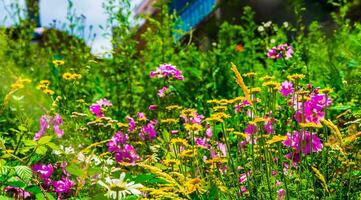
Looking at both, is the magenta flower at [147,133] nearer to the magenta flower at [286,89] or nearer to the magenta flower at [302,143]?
the magenta flower at [286,89]

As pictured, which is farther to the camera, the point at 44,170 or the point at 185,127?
the point at 44,170

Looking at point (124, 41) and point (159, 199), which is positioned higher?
point (124, 41)

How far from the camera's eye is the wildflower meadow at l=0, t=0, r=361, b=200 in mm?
1992

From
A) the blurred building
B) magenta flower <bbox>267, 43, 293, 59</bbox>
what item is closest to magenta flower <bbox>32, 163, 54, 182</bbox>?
magenta flower <bbox>267, 43, 293, 59</bbox>

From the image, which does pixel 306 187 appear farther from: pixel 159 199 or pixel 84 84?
pixel 84 84

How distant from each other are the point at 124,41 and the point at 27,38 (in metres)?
2.57

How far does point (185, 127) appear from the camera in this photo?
2154 mm

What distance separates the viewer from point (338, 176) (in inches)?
94.7

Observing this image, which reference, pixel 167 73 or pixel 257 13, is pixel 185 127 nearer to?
pixel 167 73

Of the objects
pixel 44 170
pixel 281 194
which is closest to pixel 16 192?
pixel 44 170

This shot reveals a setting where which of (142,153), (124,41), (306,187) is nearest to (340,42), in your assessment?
(124,41)

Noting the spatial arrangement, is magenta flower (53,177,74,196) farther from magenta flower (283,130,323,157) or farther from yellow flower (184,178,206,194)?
magenta flower (283,130,323,157)

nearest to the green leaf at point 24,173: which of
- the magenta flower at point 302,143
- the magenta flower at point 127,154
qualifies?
the magenta flower at point 127,154

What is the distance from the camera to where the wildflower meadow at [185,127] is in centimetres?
199
